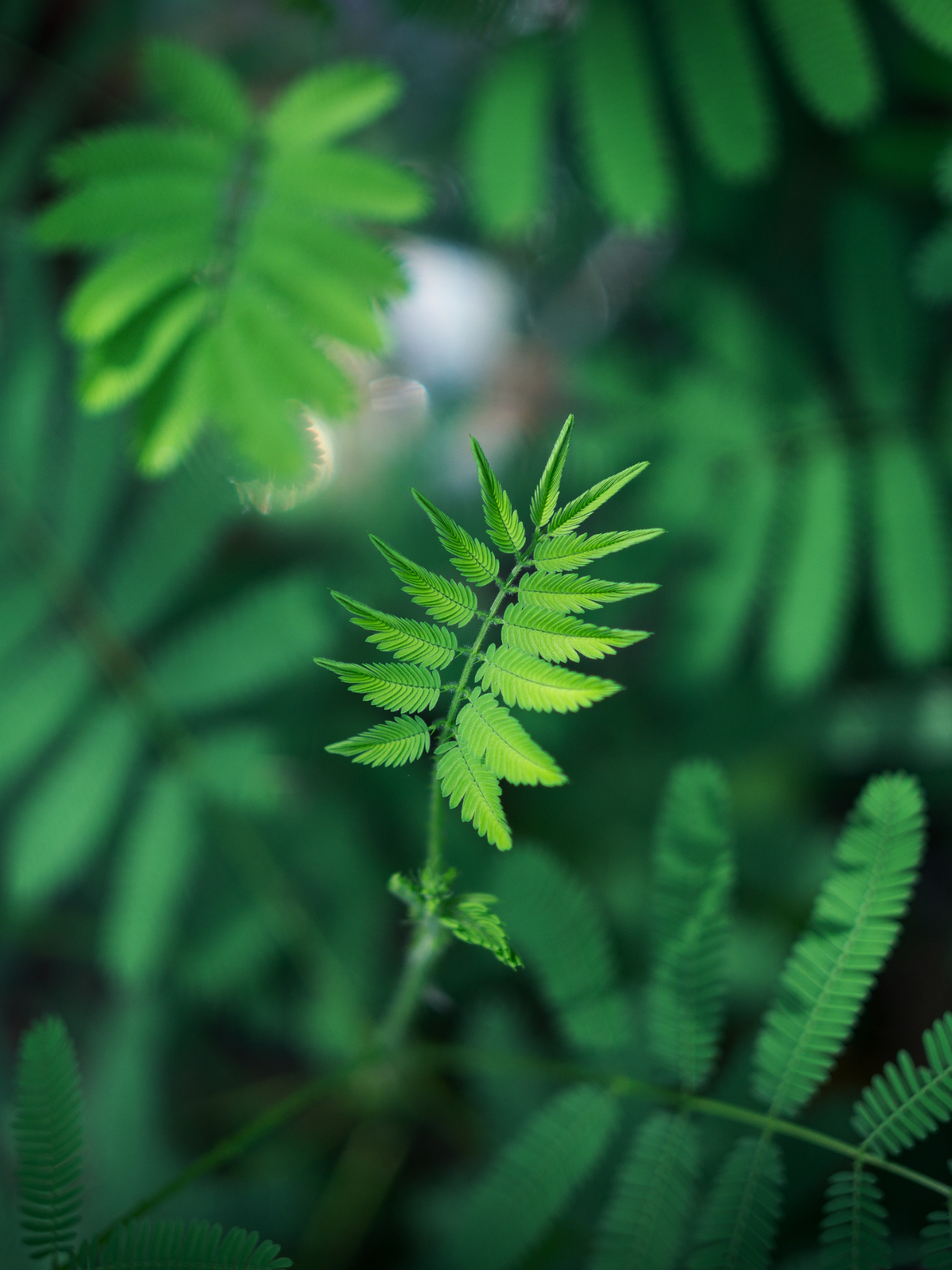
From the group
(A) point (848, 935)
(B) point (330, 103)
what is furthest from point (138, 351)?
(A) point (848, 935)

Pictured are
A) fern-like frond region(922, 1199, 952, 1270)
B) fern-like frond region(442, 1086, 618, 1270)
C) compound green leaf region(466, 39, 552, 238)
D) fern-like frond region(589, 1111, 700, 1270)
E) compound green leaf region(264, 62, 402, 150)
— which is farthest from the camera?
compound green leaf region(466, 39, 552, 238)

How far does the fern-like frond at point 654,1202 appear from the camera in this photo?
1.38 meters

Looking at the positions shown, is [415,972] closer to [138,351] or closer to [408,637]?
[408,637]

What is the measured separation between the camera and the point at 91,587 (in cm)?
231

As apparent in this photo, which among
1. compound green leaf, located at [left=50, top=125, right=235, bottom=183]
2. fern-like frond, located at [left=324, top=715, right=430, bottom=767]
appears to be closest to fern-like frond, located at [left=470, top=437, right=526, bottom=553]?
fern-like frond, located at [left=324, top=715, right=430, bottom=767]

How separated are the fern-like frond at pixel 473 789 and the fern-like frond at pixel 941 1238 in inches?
36.8

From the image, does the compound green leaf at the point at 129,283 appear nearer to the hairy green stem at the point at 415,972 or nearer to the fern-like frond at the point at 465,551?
the fern-like frond at the point at 465,551

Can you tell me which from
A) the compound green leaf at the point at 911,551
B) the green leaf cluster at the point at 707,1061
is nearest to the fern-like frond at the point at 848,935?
the green leaf cluster at the point at 707,1061

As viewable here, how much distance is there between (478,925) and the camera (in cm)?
111

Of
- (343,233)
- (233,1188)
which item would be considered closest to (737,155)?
(343,233)

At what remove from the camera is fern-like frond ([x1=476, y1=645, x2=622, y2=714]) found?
934mm

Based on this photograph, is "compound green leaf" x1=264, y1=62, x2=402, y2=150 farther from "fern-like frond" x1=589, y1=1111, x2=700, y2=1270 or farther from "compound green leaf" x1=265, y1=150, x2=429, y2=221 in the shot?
"fern-like frond" x1=589, y1=1111, x2=700, y2=1270

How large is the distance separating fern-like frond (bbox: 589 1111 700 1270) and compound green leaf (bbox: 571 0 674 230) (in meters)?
1.92

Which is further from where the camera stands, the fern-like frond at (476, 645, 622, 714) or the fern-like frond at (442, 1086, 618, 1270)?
the fern-like frond at (442, 1086, 618, 1270)
